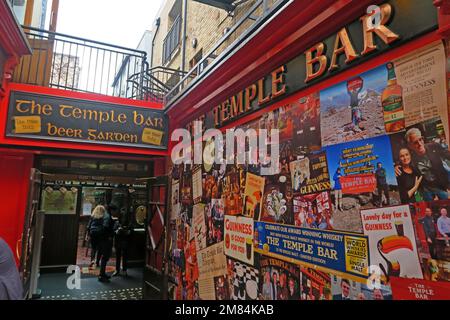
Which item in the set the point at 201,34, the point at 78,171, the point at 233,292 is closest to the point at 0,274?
the point at 233,292

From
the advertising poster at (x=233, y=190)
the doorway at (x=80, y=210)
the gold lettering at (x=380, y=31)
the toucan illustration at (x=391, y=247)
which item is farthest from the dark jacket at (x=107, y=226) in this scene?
the gold lettering at (x=380, y=31)

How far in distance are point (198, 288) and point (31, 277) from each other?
11.6 feet

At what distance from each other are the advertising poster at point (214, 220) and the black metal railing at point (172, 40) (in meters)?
6.85

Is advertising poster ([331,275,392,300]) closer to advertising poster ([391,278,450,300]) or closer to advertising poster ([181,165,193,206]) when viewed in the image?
advertising poster ([391,278,450,300])

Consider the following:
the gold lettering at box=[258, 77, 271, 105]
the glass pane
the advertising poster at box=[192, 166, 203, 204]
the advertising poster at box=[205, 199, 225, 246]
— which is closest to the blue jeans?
the gold lettering at box=[258, 77, 271, 105]

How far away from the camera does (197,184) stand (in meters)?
4.46

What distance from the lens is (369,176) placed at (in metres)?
1.91

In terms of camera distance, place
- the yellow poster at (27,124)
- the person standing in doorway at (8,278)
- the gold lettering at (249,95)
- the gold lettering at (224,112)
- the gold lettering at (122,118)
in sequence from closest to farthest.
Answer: the person standing in doorway at (8,278) < the gold lettering at (249,95) < the gold lettering at (224,112) < the yellow poster at (27,124) < the gold lettering at (122,118)

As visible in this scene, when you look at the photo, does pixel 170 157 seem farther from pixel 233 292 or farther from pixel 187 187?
pixel 233 292

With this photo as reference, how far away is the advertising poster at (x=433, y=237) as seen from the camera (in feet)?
4.92

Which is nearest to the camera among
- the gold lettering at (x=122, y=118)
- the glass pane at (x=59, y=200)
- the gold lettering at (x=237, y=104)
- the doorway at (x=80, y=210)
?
the gold lettering at (x=237, y=104)

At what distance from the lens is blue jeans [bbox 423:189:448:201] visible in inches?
60.0

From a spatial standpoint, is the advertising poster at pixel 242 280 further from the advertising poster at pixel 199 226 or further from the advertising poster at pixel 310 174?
the advertising poster at pixel 310 174

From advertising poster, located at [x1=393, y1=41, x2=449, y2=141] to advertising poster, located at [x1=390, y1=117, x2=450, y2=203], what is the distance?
2.1 inches
